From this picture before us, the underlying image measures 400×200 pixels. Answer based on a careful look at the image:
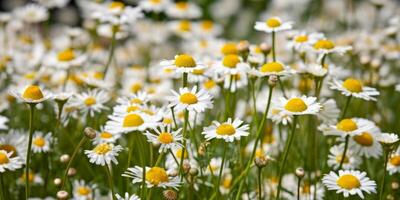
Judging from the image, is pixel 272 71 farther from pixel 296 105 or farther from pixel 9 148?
pixel 9 148

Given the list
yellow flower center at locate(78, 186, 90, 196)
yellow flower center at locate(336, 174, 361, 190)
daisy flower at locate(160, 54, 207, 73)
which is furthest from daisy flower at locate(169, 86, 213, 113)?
yellow flower center at locate(78, 186, 90, 196)

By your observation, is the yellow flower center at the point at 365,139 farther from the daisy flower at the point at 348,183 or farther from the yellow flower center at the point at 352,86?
the daisy flower at the point at 348,183


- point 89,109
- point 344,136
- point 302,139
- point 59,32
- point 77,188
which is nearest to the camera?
point 344,136

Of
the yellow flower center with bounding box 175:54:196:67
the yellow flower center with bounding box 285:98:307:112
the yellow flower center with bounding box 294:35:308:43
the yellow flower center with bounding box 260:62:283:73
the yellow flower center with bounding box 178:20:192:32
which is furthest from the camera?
the yellow flower center with bounding box 178:20:192:32

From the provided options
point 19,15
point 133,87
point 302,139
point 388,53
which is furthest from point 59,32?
point 302,139

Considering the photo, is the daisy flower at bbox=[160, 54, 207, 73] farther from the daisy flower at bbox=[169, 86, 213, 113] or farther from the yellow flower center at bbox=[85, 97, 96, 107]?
the yellow flower center at bbox=[85, 97, 96, 107]

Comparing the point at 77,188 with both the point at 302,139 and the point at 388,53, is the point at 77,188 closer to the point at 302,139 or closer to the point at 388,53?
the point at 302,139
